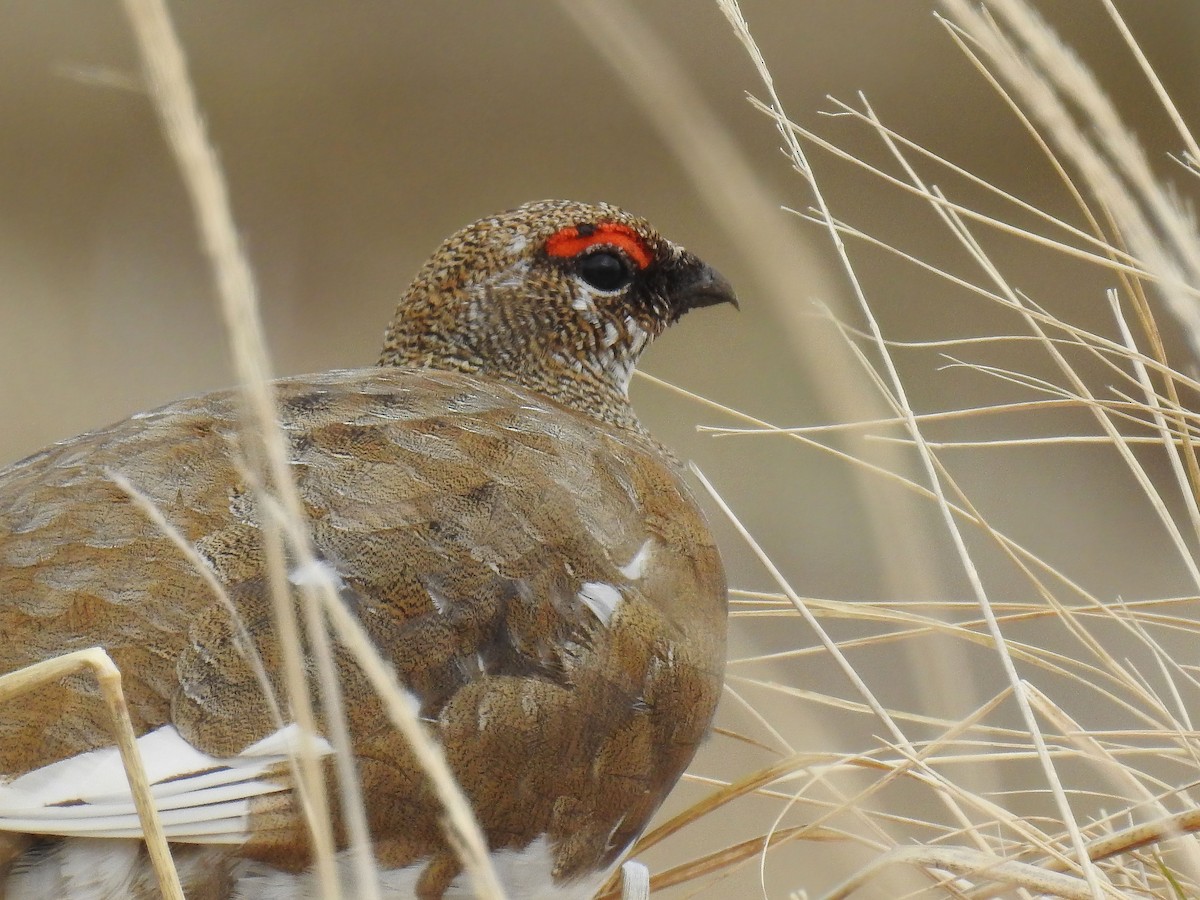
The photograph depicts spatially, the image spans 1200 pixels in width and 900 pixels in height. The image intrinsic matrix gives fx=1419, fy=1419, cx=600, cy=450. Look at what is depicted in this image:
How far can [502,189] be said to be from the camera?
10.5m

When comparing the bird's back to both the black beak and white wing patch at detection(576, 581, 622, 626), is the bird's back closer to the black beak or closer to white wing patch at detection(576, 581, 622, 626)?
white wing patch at detection(576, 581, 622, 626)

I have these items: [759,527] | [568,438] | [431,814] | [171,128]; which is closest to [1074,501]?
[759,527]

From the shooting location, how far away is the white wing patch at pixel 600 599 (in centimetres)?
212

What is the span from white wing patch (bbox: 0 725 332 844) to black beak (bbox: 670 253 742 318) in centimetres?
170

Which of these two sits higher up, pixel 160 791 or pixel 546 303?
pixel 546 303

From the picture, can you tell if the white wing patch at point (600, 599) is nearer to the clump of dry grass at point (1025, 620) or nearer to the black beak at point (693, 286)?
the clump of dry grass at point (1025, 620)

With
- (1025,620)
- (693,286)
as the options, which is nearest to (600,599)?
(1025,620)

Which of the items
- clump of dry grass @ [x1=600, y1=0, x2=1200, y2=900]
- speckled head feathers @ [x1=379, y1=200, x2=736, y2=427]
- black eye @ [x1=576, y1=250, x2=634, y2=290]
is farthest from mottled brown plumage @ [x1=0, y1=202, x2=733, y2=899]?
black eye @ [x1=576, y1=250, x2=634, y2=290]

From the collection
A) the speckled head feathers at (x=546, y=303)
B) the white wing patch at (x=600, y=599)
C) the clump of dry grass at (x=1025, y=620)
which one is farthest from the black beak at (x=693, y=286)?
the white wing patch at (x=600, y=599)

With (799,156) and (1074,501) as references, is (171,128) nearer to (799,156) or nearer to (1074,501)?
(799,156)

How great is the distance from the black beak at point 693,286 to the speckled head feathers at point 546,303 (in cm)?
11

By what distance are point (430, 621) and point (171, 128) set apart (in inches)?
37.6

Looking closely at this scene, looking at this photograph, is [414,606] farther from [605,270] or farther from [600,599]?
[605,270]

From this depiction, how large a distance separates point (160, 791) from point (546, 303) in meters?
1.58
